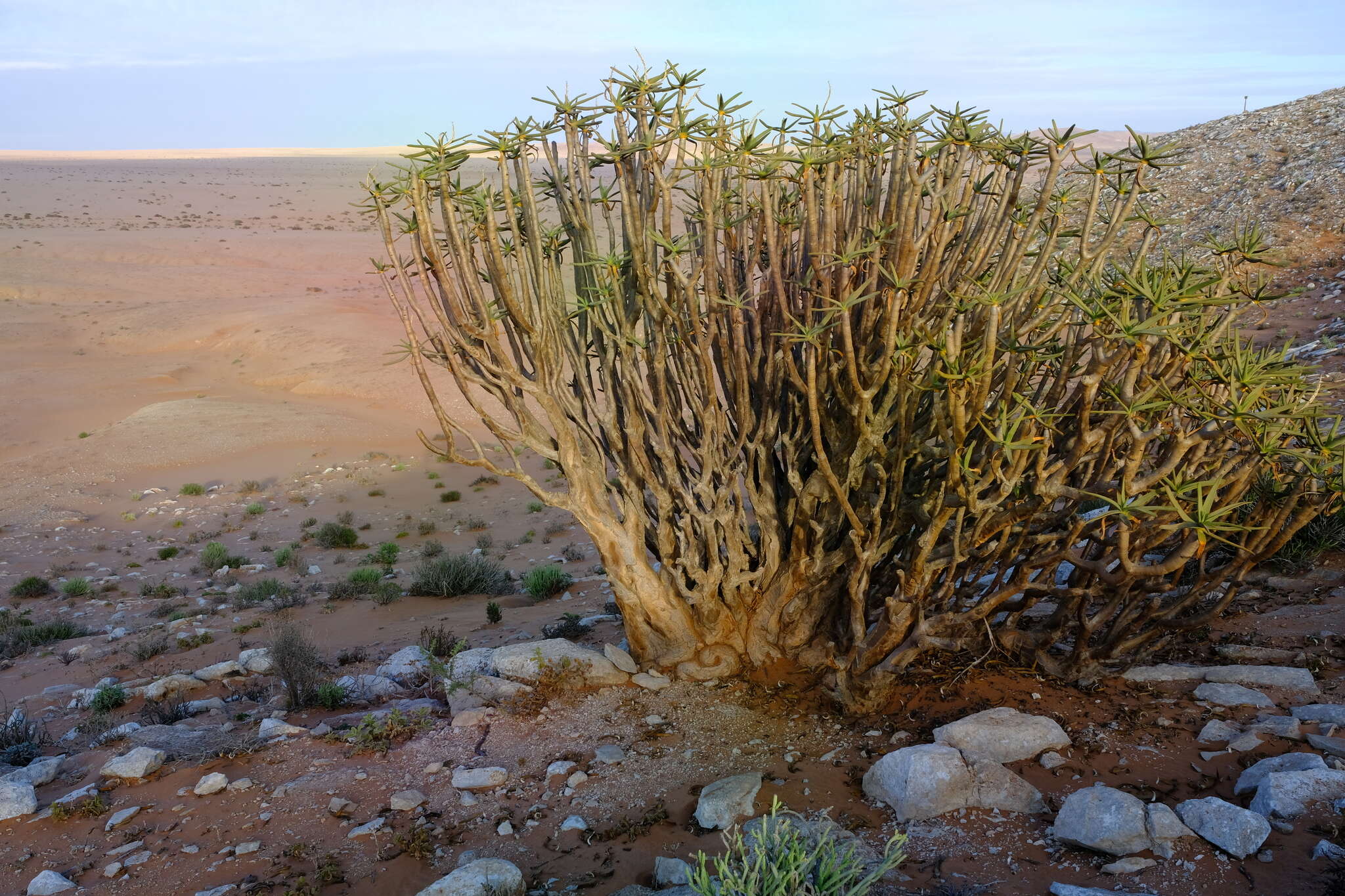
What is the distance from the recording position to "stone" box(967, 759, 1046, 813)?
371cm

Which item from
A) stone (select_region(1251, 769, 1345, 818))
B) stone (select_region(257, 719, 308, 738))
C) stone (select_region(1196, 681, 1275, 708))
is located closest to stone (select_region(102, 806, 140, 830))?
stone (select_region(257, 719, 308, 738))

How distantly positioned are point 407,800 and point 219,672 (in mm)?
3301

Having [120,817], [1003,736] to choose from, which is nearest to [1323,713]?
[1003,736]

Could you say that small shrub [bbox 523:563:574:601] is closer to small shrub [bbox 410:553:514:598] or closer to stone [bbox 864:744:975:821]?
small shrub [bbox 410:553:514:598]

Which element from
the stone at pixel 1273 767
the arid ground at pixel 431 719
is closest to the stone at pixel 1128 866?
the arid ground at pixel 431 719

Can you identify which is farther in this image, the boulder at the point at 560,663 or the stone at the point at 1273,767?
the boulder at the point at 560,663

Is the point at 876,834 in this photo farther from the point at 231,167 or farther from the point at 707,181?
the point at 231,167

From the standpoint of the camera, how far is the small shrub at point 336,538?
39.2 feet

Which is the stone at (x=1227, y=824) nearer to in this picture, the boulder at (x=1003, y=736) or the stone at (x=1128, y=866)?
the stone at (x=1128, y=866)

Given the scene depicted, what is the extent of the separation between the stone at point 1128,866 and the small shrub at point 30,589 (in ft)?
36.3

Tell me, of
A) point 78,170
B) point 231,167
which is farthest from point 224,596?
point 231,167

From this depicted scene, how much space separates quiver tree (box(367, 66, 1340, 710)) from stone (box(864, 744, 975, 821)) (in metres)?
0.63

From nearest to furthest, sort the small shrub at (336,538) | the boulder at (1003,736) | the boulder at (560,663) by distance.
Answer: the boulder at (1003,736)
the boulder at (560,663)
the small shrub at (336,538)

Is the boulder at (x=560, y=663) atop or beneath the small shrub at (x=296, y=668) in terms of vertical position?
atop
